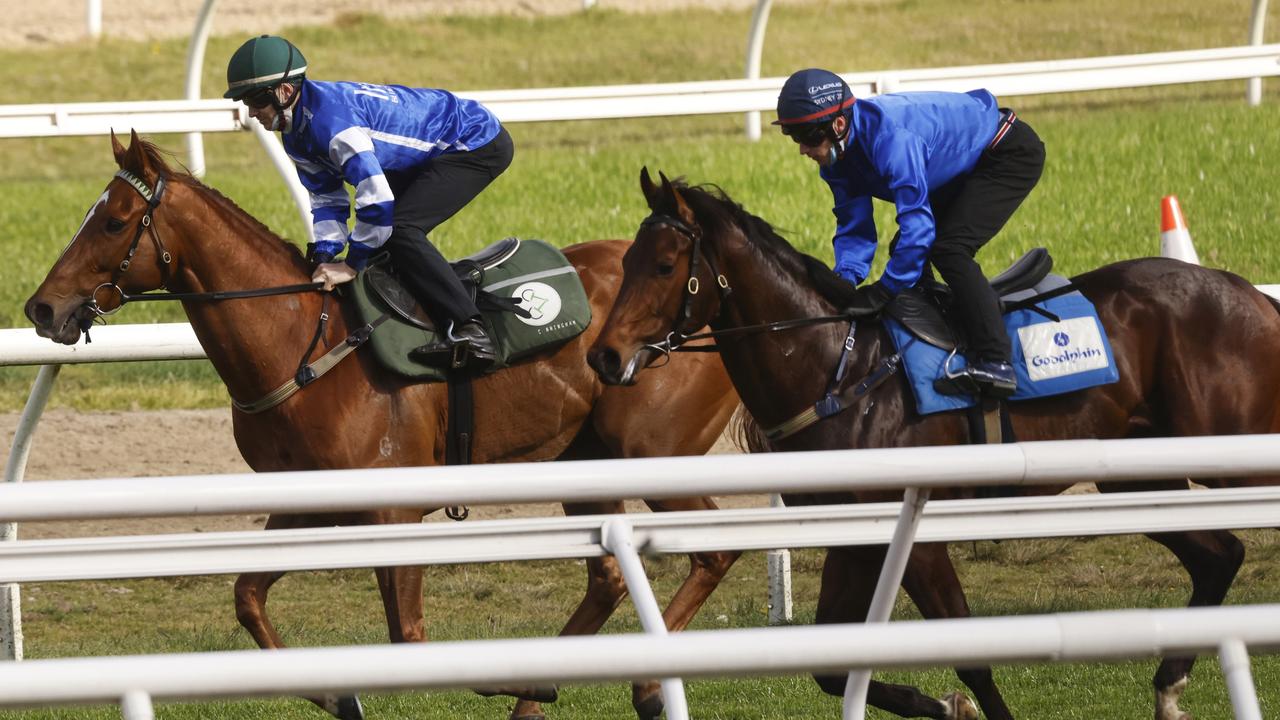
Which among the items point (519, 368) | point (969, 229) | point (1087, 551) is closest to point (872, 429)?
point (969, 229)

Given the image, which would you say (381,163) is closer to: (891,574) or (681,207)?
(681,207)

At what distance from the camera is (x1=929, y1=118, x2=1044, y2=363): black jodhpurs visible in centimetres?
481

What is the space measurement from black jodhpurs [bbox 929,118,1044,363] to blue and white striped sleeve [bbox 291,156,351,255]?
1.84m

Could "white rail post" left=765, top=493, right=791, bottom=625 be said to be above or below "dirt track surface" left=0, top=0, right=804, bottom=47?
above

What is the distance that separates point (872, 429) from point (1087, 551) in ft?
8.66

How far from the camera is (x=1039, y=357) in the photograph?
4.93 m

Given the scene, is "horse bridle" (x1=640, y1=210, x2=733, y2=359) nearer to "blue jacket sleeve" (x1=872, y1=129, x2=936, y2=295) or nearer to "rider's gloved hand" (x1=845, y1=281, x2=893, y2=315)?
"rider's gloved hand" (x1=845, y1=281, x2=893, y2=315)

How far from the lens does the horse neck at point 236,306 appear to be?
17.0 feet

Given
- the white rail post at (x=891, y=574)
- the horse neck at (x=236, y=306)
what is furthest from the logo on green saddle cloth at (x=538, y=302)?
the white rail post at (x=891, y=574)

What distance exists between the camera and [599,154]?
38.8 feet

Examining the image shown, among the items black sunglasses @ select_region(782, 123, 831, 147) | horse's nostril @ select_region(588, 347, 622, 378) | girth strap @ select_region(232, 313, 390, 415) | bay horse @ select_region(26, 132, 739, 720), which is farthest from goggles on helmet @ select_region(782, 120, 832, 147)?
girth strap @ select_region(232, 313, 390, 415)

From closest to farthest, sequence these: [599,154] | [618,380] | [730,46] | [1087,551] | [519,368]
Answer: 1. [618,380]
2. [519,368]
3. [1087,551]
4. [599,154]
5. [730,46]

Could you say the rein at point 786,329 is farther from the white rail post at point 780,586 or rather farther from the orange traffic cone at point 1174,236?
the orange traffic cone at point 1174,236

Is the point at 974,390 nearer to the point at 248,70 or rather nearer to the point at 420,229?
the point at 420,229
